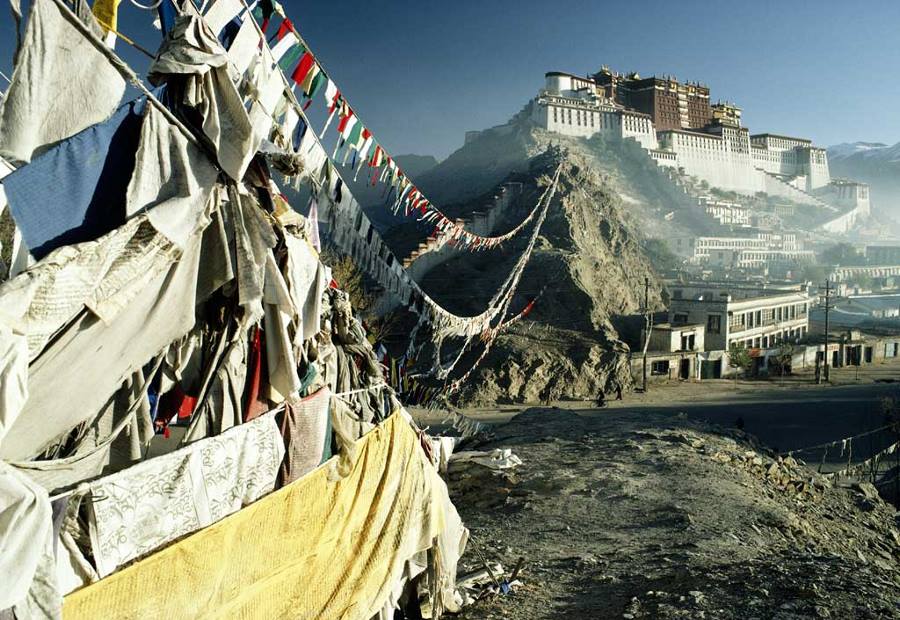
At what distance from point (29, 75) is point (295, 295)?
6.71 ft

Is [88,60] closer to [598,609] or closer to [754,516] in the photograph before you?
[598,609]

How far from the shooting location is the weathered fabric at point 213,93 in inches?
167

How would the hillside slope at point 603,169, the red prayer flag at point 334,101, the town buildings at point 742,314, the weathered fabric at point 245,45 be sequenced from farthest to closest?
the hillside slope at point 603,169, the town buildings at point 742,314, the red prayer flag at point 334,101, the weathered fabric at point 245,45

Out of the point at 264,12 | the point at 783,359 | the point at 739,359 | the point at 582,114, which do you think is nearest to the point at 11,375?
the point at 264,12

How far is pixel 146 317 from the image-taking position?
160 inches

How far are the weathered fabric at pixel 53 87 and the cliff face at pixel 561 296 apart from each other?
24.7 metres

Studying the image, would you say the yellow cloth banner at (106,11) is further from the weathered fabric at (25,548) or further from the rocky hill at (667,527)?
the rocky hill at (667,527)

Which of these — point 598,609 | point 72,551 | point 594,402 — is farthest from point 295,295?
point 594,402

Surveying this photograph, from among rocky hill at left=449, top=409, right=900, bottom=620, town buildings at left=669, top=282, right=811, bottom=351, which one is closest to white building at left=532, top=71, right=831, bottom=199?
town buildings at left=669, top=282, right=811, bottom=351

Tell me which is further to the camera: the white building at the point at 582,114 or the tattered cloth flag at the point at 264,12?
the white building at the point at 582,114

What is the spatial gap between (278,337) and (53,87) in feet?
6.30

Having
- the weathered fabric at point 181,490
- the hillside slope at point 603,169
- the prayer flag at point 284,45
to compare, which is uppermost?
the hillside slope at point 603,169

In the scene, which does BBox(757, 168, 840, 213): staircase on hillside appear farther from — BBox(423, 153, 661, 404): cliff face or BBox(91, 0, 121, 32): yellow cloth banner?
BBox(91, 0, 121, 32): yellow cloth banner

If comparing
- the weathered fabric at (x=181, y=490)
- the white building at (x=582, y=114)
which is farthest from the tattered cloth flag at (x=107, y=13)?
the white building at (x=582, y=114)
